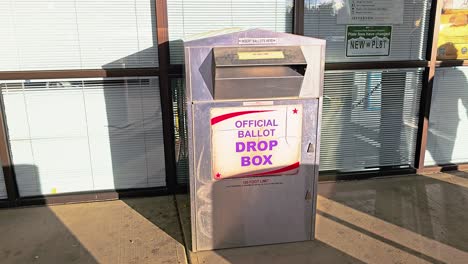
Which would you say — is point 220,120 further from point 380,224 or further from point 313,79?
point 380,224

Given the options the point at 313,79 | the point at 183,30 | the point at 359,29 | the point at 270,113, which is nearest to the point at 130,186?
the point at 183,30

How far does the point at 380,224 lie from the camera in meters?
3.41

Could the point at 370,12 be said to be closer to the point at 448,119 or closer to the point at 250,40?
the point at 448,119

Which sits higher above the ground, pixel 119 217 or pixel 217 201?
pixel 217 201

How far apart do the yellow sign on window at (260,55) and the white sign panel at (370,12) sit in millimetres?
1624

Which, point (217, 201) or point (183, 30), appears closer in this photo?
point (217, 201)

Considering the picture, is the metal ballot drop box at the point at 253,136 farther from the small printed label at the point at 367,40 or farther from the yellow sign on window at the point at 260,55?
the small printed label at the point at 367,40

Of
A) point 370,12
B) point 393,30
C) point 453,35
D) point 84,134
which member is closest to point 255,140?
point 84,134

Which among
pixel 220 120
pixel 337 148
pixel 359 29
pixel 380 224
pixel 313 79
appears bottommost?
pixel 380 224

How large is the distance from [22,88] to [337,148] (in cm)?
319

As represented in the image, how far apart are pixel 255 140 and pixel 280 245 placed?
873 mm

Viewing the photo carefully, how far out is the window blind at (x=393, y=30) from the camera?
394 centimetres

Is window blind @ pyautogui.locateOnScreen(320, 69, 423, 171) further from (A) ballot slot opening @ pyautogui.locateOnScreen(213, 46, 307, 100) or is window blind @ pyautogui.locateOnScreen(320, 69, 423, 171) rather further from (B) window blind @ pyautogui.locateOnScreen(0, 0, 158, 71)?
(B) window blind @ pyautogui.locateOnScreen(0, 0, 158, 71)

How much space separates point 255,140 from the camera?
113 inches
